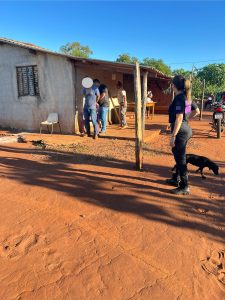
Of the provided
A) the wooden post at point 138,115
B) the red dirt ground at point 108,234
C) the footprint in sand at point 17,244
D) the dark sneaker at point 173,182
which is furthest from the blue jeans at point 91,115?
the footprint in sand at point 17,244

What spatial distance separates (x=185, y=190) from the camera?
15.5 ft

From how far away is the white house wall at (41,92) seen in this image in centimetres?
1006

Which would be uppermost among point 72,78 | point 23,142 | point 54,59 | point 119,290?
point 54,59

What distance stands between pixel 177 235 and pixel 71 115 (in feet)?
24.2

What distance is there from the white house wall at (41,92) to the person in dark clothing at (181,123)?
239 inches

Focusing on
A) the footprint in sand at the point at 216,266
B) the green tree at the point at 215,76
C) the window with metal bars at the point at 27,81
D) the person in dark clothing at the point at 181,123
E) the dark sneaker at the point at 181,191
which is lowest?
the footprint in sand at the point at 216,266

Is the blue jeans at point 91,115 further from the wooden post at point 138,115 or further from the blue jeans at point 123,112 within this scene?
the wooden post at point 138,115

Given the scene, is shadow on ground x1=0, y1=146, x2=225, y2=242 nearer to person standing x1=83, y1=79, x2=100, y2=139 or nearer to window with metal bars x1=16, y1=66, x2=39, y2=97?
person standing x1=83, y1=79, x2=100, y2=139

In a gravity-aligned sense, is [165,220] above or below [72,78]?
below

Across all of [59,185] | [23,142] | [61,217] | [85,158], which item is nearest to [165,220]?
[61,217]

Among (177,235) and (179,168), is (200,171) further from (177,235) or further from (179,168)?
(177,235)

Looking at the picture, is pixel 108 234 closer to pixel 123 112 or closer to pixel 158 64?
pixel 123 112

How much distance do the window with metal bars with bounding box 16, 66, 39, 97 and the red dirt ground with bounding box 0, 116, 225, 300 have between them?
512 cm

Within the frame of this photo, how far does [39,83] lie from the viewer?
10.6m
